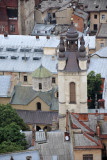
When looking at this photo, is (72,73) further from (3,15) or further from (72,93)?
(3,15)

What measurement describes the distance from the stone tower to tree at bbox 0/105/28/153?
7.81 meters

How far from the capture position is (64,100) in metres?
74.9

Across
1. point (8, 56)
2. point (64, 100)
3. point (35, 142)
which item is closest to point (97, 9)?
point (8, 56)

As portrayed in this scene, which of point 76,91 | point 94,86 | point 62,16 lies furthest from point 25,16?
point 76,91

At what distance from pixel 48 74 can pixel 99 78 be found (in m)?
9.41

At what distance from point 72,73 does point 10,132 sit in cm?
1179

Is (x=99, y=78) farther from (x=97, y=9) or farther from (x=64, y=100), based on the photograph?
(x=97, y=9)

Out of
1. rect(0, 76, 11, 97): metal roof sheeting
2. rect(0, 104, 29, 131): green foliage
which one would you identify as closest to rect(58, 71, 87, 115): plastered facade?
rect(0, 104, 29, 131): green foliage

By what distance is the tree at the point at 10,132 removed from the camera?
6550 centimetres

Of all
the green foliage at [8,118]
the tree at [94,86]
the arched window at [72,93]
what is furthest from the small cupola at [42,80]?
the arched window at [72,93]

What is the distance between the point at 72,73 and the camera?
7362 centimetres

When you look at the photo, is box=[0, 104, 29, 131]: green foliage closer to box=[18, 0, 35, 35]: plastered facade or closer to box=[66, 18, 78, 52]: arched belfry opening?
box=[66, 18, 78, 52]: arched belfry opening

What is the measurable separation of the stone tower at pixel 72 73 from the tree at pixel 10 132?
7.81 meters

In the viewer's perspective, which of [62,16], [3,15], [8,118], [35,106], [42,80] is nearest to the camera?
[8,118]
